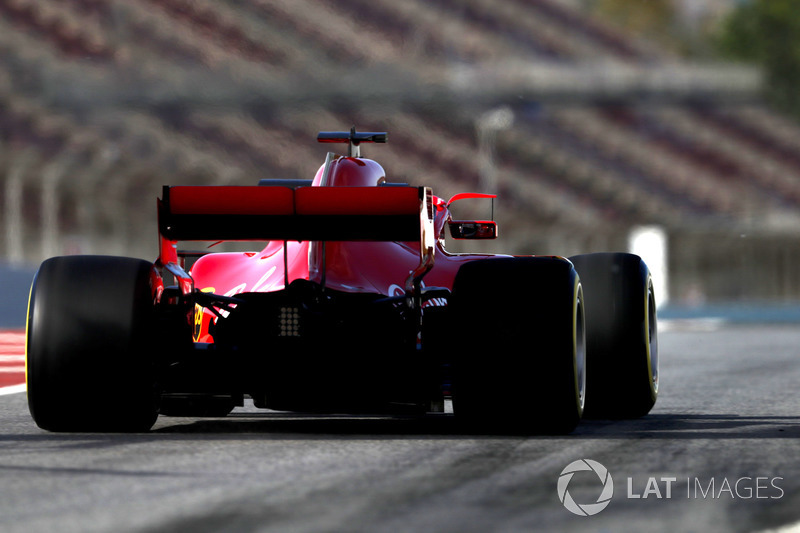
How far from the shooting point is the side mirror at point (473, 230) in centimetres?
817

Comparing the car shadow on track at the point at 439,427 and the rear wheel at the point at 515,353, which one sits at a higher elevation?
the rear wheel at the point at 515,353

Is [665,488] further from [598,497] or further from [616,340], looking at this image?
[616,340]

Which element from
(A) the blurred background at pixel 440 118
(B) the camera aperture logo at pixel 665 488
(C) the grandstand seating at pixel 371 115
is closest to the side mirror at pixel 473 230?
(B) the camera aperture logo at pixel 665 488

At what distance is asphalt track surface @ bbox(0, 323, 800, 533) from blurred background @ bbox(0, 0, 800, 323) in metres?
24.6

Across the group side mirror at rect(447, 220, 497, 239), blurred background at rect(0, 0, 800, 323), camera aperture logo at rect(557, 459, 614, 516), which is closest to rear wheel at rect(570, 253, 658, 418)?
side mirror at rect(447, 220, 497, 239)

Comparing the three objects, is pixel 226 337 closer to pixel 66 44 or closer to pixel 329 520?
pixel 329 520

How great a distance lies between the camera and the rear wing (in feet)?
21.9

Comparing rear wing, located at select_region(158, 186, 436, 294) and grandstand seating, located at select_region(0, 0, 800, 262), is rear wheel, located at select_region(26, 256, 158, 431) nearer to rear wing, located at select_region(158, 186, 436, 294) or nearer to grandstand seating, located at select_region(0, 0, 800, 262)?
rear wing, located at select_region(158, 186, 436, 294)

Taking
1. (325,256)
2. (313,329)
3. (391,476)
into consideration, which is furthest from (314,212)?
(391,476)

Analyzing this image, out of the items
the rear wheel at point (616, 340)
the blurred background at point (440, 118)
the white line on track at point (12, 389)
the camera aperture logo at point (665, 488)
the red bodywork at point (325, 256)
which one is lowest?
the white line on track at point (12, 389)

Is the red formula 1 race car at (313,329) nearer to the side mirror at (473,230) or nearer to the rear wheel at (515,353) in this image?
the rear wheel at (515,353)

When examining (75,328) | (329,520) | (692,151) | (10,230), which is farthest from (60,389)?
(692,151)

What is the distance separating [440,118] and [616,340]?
58634mm

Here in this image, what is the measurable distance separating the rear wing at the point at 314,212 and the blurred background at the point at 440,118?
2424 cm
